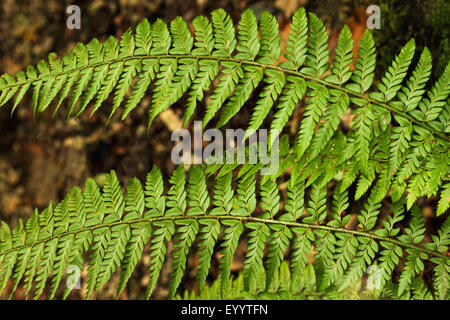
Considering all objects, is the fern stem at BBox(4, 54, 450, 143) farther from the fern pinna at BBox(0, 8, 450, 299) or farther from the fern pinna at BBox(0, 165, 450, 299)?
the fern pinna at BBox(0, 165, 450, 299)

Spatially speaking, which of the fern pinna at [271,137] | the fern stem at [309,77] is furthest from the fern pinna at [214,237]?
the fern stem at [309,77]

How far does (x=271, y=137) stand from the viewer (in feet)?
4.29

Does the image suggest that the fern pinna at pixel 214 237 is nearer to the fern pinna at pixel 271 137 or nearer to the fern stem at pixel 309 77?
the fern pinna at pixel 271 137

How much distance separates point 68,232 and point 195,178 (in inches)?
20.4

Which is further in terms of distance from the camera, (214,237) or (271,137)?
(214,237)

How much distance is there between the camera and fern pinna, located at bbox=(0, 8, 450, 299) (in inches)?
53.4

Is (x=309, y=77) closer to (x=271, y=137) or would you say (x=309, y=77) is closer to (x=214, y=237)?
(x=271, y=137)

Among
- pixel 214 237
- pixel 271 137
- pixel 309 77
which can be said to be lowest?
pixel 214 237

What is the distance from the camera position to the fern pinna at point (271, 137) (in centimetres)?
136

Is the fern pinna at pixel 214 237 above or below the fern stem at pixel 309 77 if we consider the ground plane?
below

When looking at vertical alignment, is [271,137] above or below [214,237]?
above

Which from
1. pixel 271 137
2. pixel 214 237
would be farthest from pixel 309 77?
pixel 214 237
